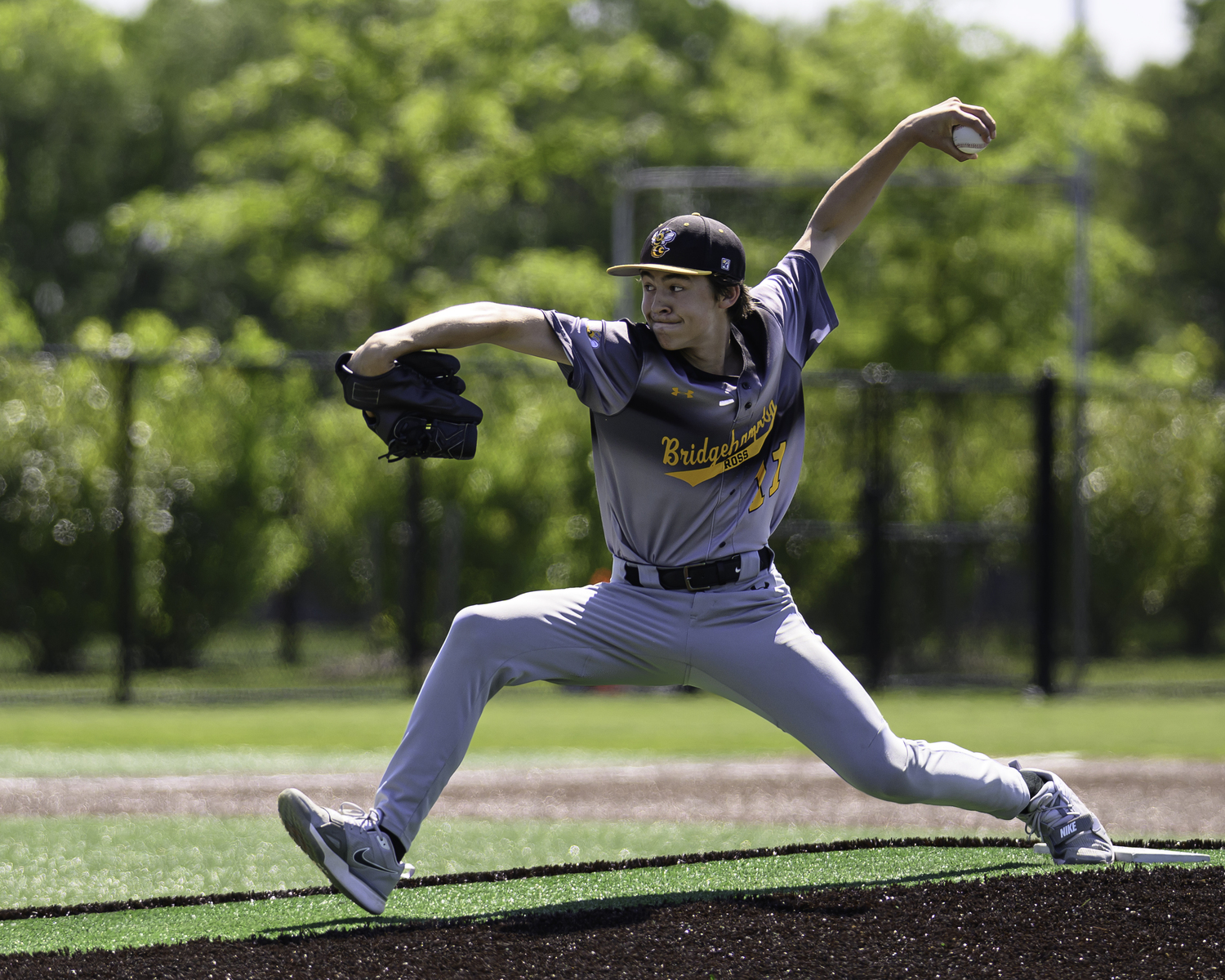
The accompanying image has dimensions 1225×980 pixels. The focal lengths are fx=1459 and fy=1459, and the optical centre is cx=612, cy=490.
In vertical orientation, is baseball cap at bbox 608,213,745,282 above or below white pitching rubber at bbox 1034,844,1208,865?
above

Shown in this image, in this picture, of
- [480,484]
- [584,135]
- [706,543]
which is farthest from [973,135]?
[584,135]

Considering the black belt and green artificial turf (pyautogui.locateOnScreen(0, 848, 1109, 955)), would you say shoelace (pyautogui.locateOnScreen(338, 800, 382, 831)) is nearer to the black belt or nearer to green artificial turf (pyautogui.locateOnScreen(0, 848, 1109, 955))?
green artificial turf (pyautogui.locateOnScreen(0, 848, 1109, 955))

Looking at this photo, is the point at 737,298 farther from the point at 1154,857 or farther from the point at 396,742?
the point at 396,742

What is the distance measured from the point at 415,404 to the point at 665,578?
3.15 ft

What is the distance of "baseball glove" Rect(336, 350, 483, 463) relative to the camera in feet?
13.4

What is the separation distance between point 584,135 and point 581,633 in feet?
68.6

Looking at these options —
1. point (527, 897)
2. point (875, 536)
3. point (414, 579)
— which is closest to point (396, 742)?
point (414, 579)

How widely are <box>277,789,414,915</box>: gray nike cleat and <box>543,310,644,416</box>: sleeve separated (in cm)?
138

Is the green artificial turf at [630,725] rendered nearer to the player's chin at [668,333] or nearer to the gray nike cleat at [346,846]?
the gray nike cleat at [346,846]

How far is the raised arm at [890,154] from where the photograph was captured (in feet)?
16.5

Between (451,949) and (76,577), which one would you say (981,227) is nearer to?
(76,577)

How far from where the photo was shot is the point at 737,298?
4.54 metres

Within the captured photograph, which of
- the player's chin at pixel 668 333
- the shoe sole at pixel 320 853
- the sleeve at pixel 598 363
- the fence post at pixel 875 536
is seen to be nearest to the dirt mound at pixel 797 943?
the shoe sole at pixel 320 853

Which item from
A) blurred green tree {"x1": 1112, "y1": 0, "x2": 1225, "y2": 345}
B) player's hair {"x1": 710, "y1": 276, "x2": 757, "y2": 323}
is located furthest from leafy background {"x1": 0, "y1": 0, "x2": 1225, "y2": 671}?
player's hair {"x1": 710, "y1": 276, "x2": 757, "y2": 323}
